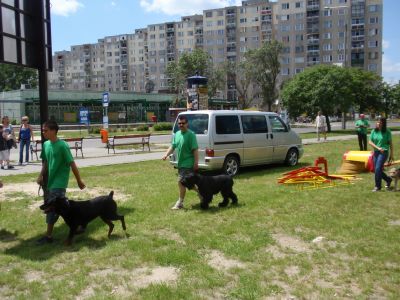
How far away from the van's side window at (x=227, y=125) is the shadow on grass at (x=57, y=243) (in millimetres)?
5253

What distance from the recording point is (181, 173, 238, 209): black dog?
7730 mm

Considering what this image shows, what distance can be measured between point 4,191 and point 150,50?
117 metres

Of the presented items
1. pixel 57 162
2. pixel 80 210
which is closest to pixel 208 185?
pixel 80 210

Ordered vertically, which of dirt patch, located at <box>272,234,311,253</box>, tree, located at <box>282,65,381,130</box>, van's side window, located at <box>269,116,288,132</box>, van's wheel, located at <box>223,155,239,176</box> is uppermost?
tree, located at <box>282,65,381,130</box>

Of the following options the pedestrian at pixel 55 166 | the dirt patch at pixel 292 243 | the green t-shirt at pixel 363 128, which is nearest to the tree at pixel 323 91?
the green t-shirt at pixel 363 128

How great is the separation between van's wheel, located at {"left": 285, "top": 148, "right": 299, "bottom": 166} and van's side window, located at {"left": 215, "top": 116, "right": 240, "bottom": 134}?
263cm

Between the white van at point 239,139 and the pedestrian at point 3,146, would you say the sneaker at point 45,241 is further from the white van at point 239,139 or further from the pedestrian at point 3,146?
the pedestrian at point 3,146

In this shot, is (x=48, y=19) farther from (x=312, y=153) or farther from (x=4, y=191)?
(x=312, y=153)

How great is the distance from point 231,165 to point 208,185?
4238mm

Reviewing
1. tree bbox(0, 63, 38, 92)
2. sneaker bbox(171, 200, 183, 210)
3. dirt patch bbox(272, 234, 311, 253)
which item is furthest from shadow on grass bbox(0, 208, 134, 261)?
tree bbox(0, 63, 38, 92)

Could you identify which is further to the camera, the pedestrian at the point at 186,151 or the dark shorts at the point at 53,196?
the pedestrian at the point at 186,151

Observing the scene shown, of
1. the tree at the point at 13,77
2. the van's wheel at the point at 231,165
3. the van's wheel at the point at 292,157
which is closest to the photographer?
the van's wheel at the point at 231,165

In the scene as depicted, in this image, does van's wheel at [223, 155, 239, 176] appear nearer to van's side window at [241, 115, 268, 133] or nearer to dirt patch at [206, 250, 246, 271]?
van's side window at [241, 115, 268, 133]

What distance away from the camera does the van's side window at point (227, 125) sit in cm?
1168
